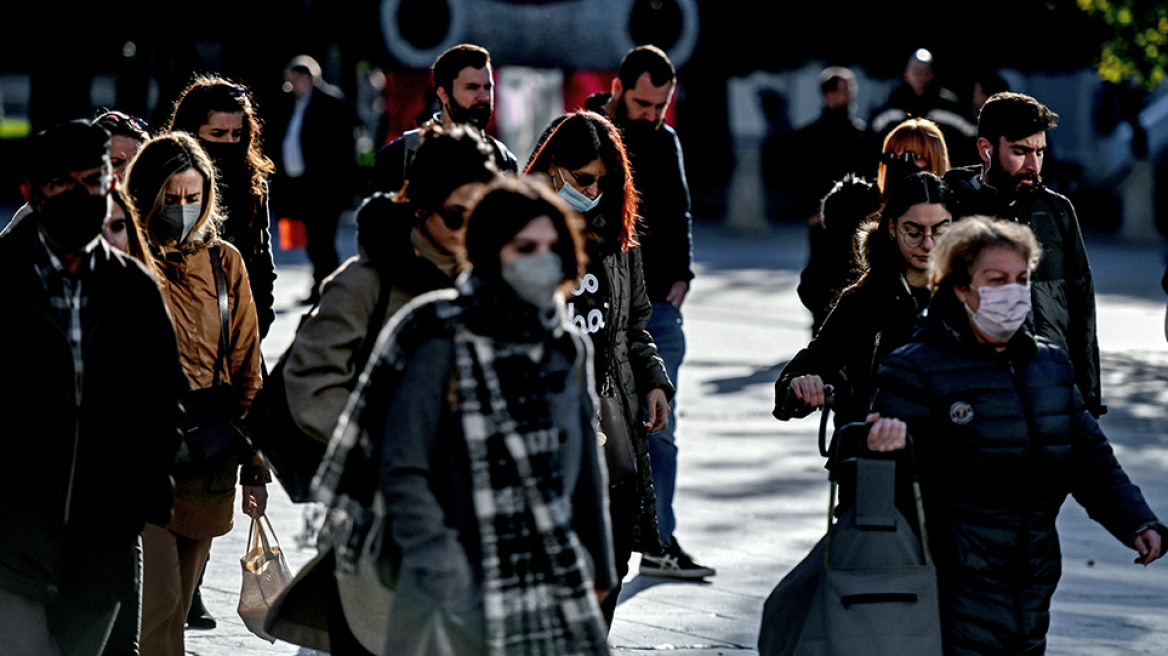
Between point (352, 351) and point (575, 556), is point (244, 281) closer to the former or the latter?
point (352, 351)

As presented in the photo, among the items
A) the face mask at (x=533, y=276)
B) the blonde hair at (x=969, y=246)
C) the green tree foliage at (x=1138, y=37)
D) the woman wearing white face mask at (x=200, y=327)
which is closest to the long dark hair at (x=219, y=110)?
the woman wearing white face mask at (x=200, y=327)

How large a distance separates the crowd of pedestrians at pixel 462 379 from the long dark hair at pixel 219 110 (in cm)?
1

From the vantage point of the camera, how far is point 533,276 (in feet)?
12.3

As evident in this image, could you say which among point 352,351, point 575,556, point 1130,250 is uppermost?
point 352,351

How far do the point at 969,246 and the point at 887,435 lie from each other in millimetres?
547

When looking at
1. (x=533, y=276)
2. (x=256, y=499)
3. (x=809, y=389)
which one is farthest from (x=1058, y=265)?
(x=533, y=276)

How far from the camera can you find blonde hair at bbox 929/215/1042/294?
489cm

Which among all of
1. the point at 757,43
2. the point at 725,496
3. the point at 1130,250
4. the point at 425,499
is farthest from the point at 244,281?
the point at 757,43

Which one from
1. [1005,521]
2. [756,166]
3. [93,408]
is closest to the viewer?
[93,408]

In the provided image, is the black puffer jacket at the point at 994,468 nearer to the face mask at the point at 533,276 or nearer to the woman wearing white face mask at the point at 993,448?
the woman wearing white face mask at the point at 993,448

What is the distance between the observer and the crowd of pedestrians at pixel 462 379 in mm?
3768

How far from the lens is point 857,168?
1127 centimetres

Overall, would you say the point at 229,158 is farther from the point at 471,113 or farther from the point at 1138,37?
the point at 1138,37

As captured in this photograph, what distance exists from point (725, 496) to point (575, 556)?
18.1 feet
